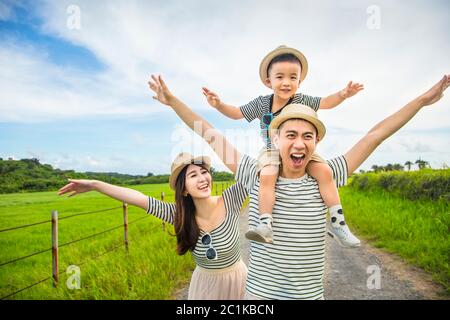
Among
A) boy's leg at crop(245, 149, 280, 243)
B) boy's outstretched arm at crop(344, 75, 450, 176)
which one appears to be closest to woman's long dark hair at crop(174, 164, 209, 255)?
boy's leg at crop(245, 149, 280, 243)

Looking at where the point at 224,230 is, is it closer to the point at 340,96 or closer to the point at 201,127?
the point at 201,127

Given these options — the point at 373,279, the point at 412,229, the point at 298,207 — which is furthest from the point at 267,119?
the point at 412,229

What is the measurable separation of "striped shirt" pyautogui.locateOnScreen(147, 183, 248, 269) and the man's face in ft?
2.02

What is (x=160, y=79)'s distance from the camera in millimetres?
2311

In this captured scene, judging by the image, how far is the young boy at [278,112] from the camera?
6.52 feet

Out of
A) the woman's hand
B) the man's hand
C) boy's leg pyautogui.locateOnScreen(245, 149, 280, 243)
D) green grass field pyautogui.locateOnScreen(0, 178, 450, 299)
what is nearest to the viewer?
boy's leg pyautogui.locateOnScreen(245, 149, 280, 243)

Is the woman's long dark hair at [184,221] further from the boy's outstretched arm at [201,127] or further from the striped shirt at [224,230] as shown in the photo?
the boy's outstretched arm at [201,127]

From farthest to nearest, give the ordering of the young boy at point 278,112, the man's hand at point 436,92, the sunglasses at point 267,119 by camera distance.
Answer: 1. the sunglasses at point 267,119
2. the man's hand at point 436,92
3. the young boy at point 278,112

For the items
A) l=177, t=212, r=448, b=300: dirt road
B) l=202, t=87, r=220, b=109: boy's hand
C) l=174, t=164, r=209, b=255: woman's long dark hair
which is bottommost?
l=177, t=212, r=448, b=300: dirt road

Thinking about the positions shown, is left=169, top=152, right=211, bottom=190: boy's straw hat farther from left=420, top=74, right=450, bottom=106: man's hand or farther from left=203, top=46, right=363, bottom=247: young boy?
left=420, top=74, right=450, bottom=106: man's hand

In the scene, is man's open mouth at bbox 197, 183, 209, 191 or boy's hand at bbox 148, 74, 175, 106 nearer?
boy's hand at bbox 148, 74, 175, 106

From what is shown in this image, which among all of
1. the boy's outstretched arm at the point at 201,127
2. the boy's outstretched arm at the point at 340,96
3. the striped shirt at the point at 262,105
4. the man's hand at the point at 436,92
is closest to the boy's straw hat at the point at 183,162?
the boy's outstretched arm at the point at 201,127

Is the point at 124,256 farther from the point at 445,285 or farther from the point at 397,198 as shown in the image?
the point at 397,198

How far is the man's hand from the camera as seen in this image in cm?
212
